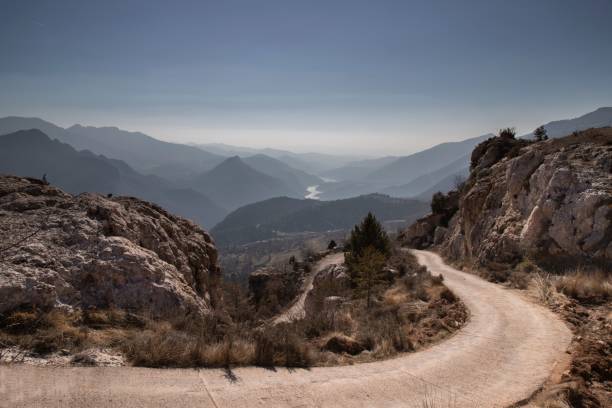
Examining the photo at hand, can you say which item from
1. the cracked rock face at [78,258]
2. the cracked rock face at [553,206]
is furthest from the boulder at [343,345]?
the cracked rock face at [553,206]

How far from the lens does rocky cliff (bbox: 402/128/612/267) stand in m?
15.0

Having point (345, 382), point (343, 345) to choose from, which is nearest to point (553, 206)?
point (343, 345)

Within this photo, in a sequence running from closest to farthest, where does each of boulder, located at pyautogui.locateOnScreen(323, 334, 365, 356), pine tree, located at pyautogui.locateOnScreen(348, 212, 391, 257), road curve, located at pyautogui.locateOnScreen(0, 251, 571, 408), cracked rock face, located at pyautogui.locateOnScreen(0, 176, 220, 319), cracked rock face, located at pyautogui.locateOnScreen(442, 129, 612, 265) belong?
1. road curve, located at pyautogui.locateOnScreen(0, 251, 571, 408)
2. cracked rock face, located at pyautogui.locateOnScreen(0, 176, 220, 319)
3. boulder, located at pyautogui.locateOnScreen(323, 334, 365, 356)
4. cracked rock face, located at pyautogui.locateOnScreen(442, 129, 612, 265)
5. pine tree, located at pyautogui.locateOnScreen(348, 212, 391, 257)

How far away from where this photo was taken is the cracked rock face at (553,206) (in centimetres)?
1502

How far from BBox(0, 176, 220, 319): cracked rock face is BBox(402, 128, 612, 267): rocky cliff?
652 inches

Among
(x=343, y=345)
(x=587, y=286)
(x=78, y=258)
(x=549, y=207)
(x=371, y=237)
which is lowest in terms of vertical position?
(x=371, y=237)

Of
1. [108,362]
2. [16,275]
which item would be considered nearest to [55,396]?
[108,362]

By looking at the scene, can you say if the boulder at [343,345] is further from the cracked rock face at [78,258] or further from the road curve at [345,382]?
the cracked rock face at [78,258]

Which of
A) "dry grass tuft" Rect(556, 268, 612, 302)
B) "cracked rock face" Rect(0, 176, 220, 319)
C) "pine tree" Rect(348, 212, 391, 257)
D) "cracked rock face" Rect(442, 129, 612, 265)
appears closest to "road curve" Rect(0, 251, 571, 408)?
"cracked rock face" Rect(0, 176, 220, 319)

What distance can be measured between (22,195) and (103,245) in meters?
3.54

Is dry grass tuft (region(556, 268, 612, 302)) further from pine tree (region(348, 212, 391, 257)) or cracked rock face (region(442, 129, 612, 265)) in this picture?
pine tree (region(348, 212, 391, 257))

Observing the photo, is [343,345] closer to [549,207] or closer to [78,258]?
[78,258]

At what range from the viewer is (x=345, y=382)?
239 inches

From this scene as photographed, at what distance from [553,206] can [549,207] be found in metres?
0.20
